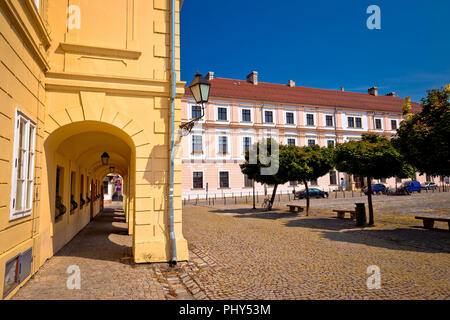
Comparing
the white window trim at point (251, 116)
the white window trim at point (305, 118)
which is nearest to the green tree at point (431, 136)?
the white window trim at point (251, 116)

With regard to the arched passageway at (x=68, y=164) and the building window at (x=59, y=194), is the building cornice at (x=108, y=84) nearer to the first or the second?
the arched passageway at (x=68, y=164)

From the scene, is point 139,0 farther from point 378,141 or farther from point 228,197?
point 228,197

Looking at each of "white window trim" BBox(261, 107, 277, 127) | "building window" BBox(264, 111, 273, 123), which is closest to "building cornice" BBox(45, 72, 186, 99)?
"white window trim" BBox(261, 107, 277, 127)

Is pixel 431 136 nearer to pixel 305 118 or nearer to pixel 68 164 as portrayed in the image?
pixel 68 164

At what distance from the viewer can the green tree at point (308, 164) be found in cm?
1730

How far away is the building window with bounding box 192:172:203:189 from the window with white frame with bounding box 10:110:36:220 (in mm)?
28764

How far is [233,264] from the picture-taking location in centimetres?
679

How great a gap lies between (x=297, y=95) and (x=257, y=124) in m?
8.67

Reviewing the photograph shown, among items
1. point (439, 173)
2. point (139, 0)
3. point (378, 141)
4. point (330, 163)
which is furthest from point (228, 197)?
point (139, 0)

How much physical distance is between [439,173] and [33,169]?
427 inches

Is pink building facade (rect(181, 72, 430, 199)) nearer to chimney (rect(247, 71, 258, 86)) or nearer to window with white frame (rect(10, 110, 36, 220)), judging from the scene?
chimney (rect(247, 71, 258, 86))

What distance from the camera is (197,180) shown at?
34688 mm

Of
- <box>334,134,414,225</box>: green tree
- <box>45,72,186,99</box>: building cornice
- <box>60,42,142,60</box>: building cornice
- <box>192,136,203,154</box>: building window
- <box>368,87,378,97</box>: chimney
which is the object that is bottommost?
<box>334,134,414,225</box>: green tree

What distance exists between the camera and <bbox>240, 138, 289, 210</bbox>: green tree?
18.4m
